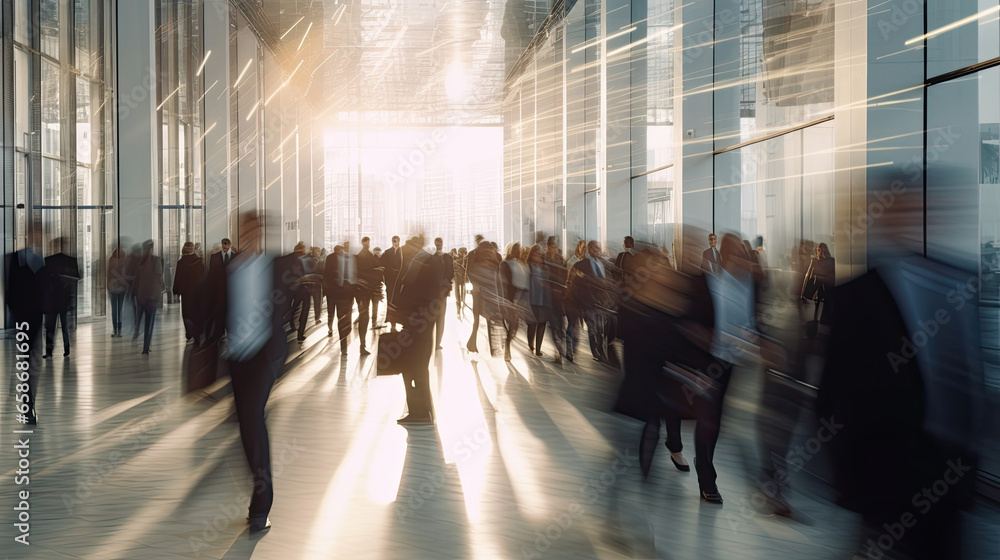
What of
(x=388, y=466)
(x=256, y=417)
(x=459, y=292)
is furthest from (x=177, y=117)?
(x=256, y=417)

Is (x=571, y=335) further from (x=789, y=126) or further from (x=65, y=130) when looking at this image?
(x=65, y=130)

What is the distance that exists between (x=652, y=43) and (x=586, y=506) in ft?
47.3

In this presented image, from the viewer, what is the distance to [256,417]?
4.50m

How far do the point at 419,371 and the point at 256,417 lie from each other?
9.49 feet

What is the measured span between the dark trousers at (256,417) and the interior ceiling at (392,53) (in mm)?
17102

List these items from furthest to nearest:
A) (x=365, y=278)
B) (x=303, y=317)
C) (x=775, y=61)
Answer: (x=775, y=61) → (x=303, y=317) → (x=365, y=278)

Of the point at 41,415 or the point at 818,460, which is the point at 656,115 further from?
the point at 818,460

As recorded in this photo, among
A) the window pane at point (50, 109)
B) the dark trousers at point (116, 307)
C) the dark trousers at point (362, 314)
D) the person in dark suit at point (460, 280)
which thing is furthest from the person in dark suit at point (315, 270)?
the window pane at point (50, 109)

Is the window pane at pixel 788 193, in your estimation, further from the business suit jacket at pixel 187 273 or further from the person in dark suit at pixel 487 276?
the business suit jacket at pixel 187 273

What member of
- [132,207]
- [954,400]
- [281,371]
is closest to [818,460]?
[954,400]

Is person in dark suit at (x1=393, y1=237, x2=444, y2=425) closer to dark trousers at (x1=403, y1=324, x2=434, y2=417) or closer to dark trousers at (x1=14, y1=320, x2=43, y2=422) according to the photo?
dark trousers at (x1=403, y1=324, x2=434, y2=417)

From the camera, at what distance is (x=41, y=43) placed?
1536cm

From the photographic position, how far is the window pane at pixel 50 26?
51.9 ft

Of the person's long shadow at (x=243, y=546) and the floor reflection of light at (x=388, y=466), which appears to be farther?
the floor reflection of light at (x=388, y=466)
